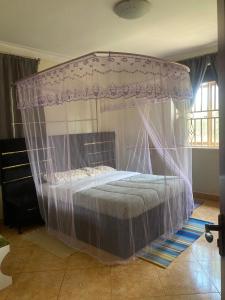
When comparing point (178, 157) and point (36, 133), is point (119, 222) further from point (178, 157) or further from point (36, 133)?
point (36, 133)

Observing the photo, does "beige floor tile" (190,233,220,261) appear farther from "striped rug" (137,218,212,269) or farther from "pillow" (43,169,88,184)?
"pillow" (43,169,88,184)

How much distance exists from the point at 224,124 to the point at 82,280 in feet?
6.73

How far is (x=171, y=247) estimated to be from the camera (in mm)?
2779

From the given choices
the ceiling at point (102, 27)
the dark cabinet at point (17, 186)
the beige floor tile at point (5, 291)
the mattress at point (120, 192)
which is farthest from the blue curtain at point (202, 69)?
the beige floor tile at point (5, 291)

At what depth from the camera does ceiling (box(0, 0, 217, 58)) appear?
8.37 ft

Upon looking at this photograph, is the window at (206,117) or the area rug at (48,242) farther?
the window at (206,117)

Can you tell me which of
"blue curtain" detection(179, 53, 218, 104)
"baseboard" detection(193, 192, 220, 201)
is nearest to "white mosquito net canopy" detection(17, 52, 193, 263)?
"blue curtain" detection(179, 53, 218, 104)

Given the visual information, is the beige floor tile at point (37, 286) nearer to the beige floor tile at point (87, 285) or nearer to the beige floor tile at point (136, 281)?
the beige floor tile at point (87, 285)

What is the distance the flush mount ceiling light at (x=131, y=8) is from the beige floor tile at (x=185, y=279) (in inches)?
107

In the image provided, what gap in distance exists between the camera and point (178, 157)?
2.98 m

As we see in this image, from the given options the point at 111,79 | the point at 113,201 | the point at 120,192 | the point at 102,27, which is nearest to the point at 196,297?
the point at 113,201

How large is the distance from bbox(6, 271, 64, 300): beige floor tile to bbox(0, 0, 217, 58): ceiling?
2753 millimetres

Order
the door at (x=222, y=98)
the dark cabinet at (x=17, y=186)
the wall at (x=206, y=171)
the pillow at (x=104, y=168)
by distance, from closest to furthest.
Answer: the door at (x=222, y=98), the pillow at (x=104, y=168), the dark cabinet at (x=17, y=186), the wall at (x=206, y=171)

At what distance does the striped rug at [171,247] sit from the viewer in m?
2.54
